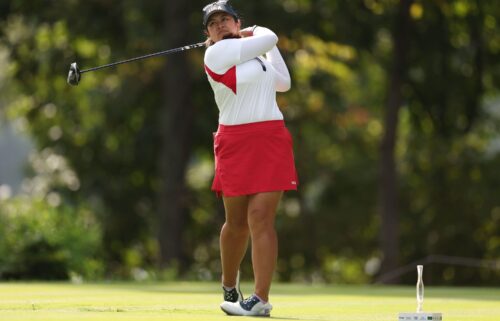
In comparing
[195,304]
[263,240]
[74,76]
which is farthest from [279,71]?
[195,304]

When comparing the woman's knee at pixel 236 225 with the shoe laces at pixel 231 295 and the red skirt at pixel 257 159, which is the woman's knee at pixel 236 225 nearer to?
the red skirt at pixel 257 159

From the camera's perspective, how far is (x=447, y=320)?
28.8ft

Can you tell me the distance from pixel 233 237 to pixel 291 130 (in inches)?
854

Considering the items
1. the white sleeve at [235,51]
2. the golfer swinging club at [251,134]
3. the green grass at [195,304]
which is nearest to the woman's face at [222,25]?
the golfer swinging club at [251,134]

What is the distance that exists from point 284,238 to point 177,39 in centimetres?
1051

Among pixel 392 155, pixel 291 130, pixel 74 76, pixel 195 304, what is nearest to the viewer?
pixel 74 76

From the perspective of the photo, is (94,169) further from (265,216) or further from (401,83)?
(265,216)

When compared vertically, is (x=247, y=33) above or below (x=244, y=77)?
above

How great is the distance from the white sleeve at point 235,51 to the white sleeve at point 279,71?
268mm

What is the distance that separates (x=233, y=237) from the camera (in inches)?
369

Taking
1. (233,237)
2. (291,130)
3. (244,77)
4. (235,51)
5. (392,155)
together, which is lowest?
(291,130)

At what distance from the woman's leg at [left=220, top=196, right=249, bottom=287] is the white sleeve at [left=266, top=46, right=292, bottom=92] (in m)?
0.74

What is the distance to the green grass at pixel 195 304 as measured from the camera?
886 cm

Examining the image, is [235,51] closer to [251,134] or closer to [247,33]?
[247,33]
